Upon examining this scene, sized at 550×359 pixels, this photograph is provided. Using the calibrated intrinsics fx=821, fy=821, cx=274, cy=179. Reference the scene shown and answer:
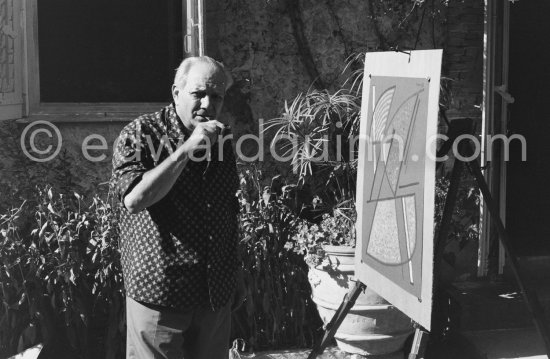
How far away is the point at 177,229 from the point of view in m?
2.88

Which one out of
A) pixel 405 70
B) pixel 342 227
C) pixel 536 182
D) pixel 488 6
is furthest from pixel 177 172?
pixel 536 182

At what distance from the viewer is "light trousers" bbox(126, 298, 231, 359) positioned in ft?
9.48

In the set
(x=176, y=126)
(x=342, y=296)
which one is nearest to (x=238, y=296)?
(x=176, y=126)

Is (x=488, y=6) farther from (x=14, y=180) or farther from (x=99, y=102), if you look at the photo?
(x=14, y=180)

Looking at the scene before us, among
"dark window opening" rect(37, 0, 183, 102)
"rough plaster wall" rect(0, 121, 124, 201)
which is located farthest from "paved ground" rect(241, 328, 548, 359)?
"dark window opening" rect(37, 0, 183, 102)

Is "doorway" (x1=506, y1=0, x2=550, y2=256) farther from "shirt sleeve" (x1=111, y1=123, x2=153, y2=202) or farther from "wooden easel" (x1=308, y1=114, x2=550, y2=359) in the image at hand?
"shirt sleeve" (x1=111, y1=123, x2=153, y2=202)

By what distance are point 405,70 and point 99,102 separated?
8.03 feet

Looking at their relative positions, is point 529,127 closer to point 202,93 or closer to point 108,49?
point 108,49

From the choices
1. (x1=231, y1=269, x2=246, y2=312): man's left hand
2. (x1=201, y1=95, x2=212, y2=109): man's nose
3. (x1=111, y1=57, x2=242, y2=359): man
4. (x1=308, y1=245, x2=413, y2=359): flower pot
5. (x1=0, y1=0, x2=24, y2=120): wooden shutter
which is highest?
(x1=0, y1=0, x2=24, y2=120): wooden shutter

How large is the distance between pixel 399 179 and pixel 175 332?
114 centimetres

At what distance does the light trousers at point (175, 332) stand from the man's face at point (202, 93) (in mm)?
Result: 684

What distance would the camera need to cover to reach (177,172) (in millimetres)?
2721

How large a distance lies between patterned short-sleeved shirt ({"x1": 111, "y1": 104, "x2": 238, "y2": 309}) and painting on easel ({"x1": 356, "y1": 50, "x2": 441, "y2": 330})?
2.56ft

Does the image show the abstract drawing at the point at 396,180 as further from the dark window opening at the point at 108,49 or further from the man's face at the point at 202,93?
the dark window opening at the point at 108,49
